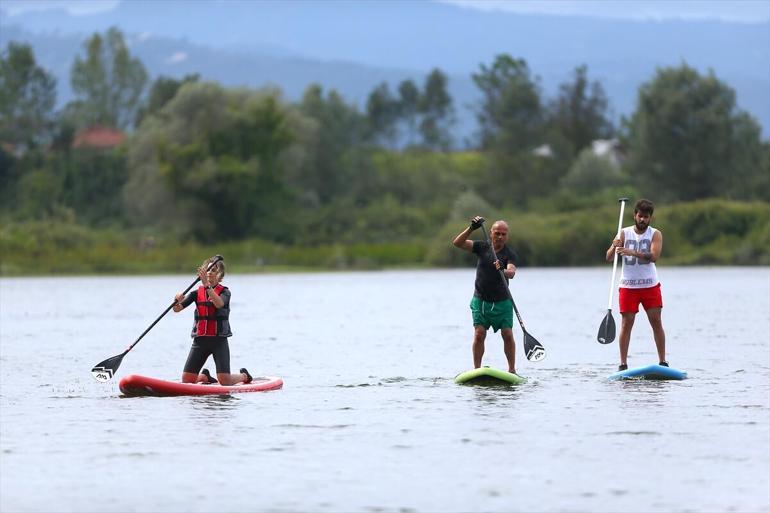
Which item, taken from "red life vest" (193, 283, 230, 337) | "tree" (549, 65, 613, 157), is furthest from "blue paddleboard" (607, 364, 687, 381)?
"tree" (549, 65, 613, 157)

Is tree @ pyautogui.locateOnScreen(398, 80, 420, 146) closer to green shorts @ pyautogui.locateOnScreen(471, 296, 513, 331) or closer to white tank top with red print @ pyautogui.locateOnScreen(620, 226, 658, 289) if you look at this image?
white tank top with red print @ pyautogui.locateOnScreen(620, 226, 658, 289)

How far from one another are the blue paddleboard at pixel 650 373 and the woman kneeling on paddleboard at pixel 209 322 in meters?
4.45

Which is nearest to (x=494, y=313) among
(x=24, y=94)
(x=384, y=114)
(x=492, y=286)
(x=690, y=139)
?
(x=492, y=286)

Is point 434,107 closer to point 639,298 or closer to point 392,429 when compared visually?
point 639,298

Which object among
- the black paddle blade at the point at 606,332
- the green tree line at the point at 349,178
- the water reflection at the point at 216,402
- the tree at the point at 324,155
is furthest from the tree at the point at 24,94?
the water reflection at the point at 216,402

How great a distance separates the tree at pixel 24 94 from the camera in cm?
12238

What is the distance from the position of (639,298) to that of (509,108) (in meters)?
Answer: 99.3

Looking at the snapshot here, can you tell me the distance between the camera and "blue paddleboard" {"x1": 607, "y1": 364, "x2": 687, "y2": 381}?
18.0m

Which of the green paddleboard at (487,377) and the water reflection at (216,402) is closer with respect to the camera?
the water reflection at (216,402)

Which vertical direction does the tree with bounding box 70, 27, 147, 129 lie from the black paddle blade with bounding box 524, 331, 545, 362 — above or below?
above

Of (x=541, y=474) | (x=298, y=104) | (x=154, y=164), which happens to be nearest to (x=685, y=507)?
(x=541, y=474)

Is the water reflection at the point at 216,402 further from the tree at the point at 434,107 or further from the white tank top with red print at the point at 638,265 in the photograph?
the tree at the point at 434,107

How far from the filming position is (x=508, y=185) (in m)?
98.1

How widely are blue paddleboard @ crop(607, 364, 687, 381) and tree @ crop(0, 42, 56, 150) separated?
348 ft
